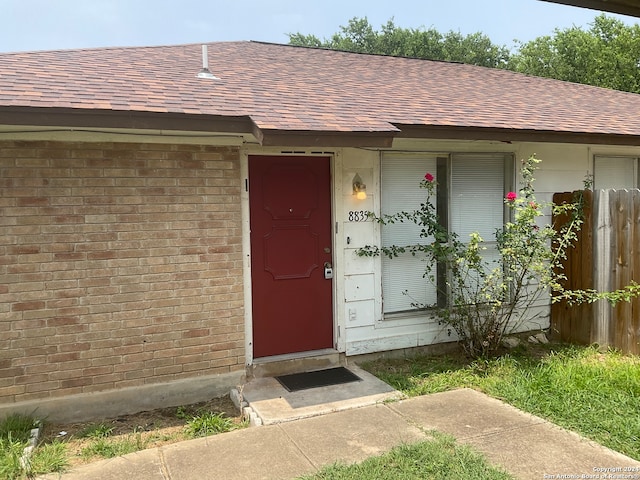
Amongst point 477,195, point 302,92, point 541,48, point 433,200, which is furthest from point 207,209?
point 541,48

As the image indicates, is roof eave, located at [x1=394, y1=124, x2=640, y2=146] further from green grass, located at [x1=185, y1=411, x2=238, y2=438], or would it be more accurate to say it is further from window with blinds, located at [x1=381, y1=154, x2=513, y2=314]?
green grass, located at [x1=185, y1=411, x2=238, y2=438]

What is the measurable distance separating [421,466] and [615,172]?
574cm

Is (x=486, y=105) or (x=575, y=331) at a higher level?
(x=486, y=105)

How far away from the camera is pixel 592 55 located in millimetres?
28188

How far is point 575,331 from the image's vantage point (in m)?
6.25

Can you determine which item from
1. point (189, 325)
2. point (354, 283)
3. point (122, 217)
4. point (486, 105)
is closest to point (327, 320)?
point (354, 283)

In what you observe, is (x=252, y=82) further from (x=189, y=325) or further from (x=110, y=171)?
(x=189, y=325)

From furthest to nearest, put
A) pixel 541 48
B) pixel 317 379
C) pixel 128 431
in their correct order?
1. pixel 541 48
2. pixel 317 379
3. pixel 128 431

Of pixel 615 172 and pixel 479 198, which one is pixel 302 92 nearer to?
pixel 479 198

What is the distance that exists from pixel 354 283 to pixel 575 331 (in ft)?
9.66

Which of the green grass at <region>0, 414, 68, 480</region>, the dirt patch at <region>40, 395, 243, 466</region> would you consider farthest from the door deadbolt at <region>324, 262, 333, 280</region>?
the green grass at <region>0, 414, 68, 480</region>

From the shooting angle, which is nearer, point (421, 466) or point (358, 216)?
point (421, 466)

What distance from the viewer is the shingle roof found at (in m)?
4.43

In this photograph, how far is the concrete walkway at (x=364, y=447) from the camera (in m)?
3.38
